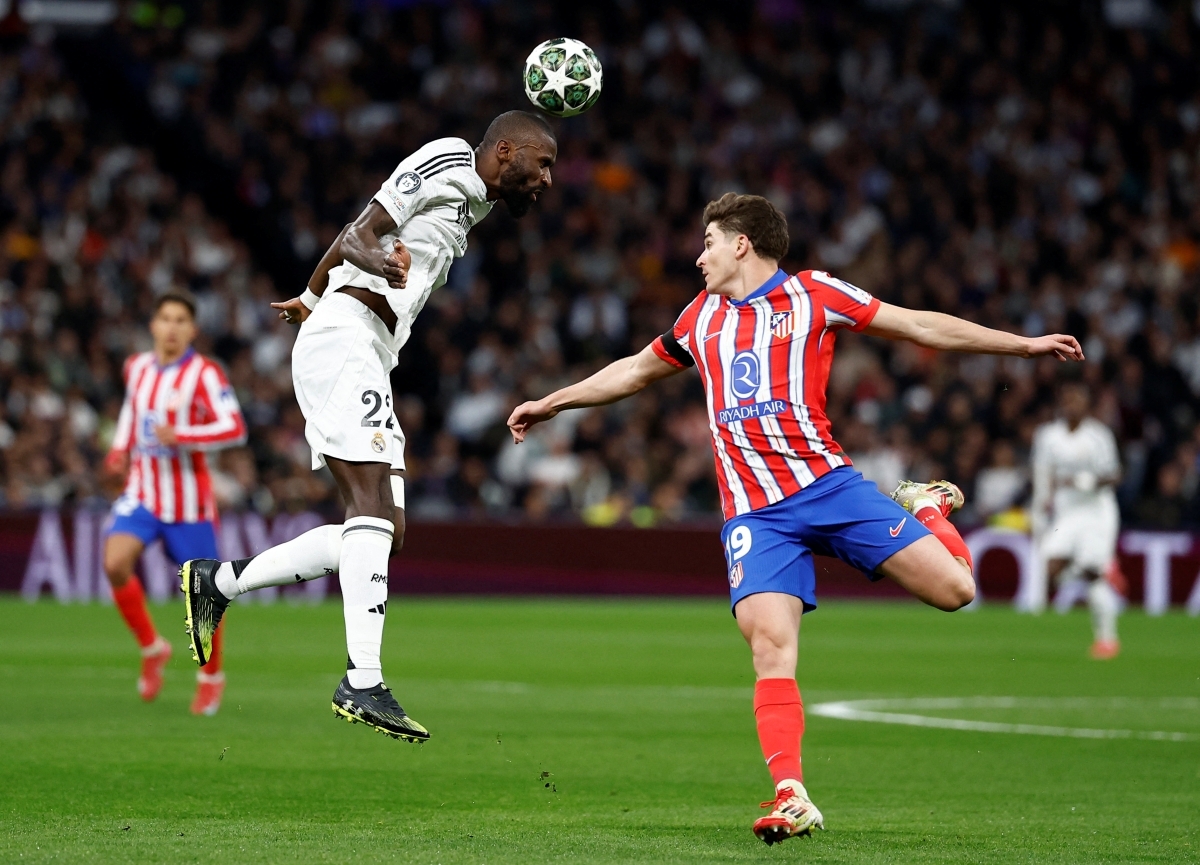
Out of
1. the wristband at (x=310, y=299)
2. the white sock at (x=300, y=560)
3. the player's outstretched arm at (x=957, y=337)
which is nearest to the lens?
the player's outstretched arm at (x=957, y=337)

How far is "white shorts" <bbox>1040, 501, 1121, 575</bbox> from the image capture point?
16375mm

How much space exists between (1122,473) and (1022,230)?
4730 millimetres

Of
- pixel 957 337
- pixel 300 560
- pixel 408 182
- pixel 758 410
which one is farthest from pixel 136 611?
pixel 957 337

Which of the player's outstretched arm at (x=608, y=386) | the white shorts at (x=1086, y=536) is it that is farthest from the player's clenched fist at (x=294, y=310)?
the white shorts at (x=1086, y=536)

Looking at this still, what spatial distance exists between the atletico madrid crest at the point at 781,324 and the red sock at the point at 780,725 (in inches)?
51.6

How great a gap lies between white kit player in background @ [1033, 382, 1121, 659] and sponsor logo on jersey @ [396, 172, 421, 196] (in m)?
10.2

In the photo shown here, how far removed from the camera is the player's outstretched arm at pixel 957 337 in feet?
22.1

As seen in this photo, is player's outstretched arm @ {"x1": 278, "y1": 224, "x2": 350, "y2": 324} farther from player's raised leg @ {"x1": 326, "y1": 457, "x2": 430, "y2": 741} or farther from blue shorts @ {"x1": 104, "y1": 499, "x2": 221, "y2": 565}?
blue shorts @ {"x1": 104, "y1": 499, "x2": 221, "y2": 565}

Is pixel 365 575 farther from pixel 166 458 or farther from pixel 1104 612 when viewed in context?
pixel 1104 612

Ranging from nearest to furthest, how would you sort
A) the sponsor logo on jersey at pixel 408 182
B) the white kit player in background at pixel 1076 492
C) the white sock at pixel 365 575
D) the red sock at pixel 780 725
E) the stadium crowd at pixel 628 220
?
1. the red sock at pixel 780 725
2. the white sock at pixel 365 575
3. the sponsor logo on jersey at pixel 408 182
4. the white kit player in background at pixel 1076 492
5. the stadium crowd at pixel 628 220

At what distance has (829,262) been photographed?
24812mm

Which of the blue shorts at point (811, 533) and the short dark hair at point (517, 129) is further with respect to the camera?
the short dark hair at point (517, 129)

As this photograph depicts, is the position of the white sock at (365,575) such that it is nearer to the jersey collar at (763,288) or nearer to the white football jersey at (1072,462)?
the jersey collar at (763,288)

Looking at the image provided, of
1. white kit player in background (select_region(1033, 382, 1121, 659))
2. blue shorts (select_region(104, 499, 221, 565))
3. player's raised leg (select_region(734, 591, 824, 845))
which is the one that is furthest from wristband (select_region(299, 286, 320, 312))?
white kit player in background (select_region(1033, 382, 1121, 659))
